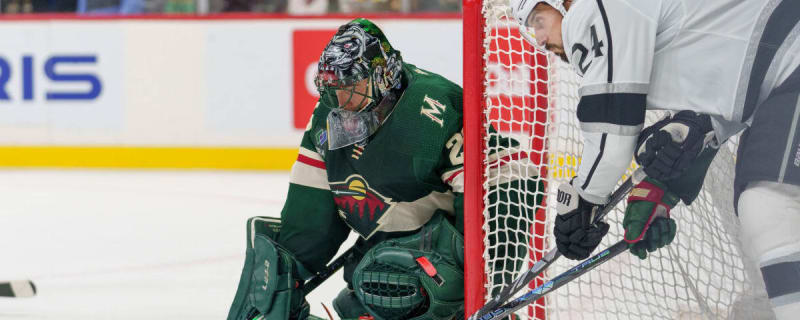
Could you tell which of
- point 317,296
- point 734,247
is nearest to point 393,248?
point 734,247

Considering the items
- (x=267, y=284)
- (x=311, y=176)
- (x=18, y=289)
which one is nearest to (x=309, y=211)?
(x=311, y=176)

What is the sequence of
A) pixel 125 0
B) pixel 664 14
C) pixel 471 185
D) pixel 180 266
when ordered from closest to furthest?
pixel 664 14 → pixel 471 185 → pixel 180 266 → pixel 125 0

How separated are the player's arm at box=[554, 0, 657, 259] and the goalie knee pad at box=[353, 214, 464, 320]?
0.41 metres

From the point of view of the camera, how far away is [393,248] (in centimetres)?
227

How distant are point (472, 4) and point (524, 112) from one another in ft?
1.12

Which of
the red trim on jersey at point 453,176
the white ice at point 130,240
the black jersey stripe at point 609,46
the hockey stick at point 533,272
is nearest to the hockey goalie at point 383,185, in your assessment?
the red trim on jersey at point 453,176

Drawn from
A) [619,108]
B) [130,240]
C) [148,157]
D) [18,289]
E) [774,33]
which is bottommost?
[148,157]

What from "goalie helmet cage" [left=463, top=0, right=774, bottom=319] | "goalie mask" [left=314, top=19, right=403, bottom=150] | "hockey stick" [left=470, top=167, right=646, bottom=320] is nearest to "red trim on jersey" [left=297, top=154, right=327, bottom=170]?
"goalie mask" [left=314, top=19, right=403, bottom=150]

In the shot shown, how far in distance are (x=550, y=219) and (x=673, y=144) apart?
1.99ft

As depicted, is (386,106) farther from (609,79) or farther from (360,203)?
(609,79)

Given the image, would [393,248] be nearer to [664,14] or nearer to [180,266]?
[664,14]

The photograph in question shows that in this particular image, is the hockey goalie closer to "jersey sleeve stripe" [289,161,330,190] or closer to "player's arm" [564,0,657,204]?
"jersey sleeve stripe" [289,161,330,190]

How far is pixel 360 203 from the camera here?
2346mm

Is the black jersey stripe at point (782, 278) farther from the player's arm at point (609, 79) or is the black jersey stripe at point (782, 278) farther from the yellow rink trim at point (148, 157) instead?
the yellow rink trim at point (148, 157)
